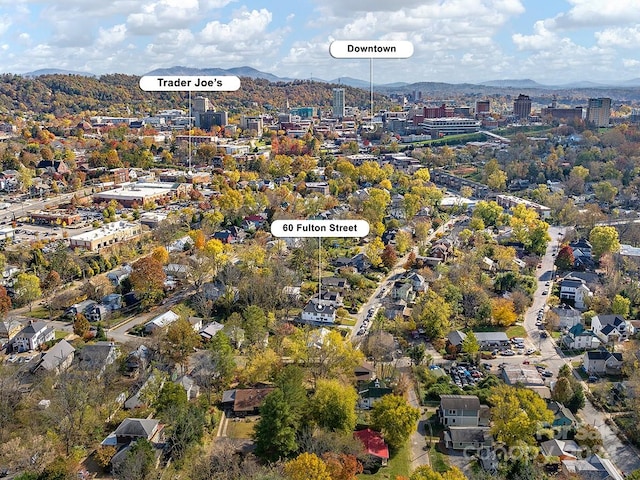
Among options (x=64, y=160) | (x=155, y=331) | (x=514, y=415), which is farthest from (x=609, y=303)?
(x=64, y=160)

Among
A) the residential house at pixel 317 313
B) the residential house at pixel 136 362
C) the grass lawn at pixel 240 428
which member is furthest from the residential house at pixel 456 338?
the residential house at pixel 136 362

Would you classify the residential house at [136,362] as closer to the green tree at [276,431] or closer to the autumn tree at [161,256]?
the green tree at [276,431]

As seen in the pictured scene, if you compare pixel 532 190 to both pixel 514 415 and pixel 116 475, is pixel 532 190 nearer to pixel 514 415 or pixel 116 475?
pixel 514 415

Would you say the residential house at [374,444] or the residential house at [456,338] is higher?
the residential house at [456,338]

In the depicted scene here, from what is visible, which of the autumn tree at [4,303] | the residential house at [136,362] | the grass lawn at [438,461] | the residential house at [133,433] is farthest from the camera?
the autumn tree at [4,303]

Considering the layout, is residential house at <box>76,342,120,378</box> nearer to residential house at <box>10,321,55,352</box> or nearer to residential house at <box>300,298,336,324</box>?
residential house at <box>10,321,55,352</box>
